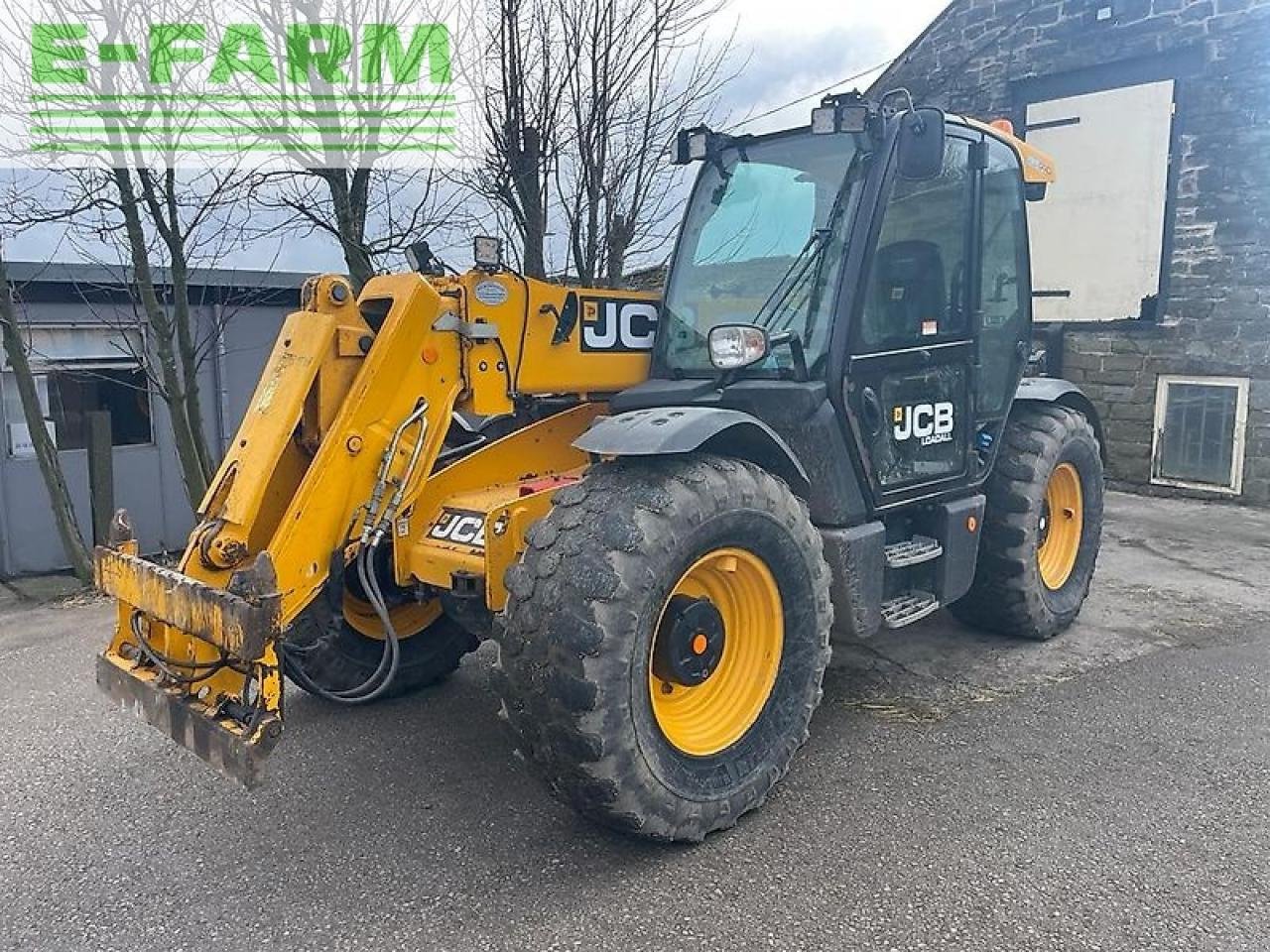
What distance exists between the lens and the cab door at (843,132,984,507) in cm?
383

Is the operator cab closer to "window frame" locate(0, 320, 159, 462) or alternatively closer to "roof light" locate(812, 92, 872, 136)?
"roof light" locate(812, 92, 872, 136)

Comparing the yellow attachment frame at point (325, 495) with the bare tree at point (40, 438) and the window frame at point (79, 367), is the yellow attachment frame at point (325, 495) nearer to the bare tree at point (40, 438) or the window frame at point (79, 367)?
the bare tree at point (40, 438)

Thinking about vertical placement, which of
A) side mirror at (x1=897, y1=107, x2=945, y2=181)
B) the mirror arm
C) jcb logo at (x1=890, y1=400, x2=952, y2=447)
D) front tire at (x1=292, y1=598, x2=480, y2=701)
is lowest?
front tire at (x1=292, y1=598, x2=480, y2=701)

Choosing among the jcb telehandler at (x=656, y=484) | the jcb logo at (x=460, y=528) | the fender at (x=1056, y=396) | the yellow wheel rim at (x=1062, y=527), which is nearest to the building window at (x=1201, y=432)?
the fender at (x=1056, y=396)

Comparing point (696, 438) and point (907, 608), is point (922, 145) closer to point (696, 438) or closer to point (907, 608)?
point (696, 438)

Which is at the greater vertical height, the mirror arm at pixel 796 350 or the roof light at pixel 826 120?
the roof light at pixel 826 120

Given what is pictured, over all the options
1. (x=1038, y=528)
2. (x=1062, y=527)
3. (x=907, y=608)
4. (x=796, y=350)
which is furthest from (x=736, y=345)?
(x=1062, y=527)

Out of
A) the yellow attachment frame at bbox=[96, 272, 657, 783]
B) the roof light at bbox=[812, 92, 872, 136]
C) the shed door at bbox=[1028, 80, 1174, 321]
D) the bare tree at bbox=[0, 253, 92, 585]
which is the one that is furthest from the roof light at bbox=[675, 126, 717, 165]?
the shed door at bbox=[1028, 80, 1174, 321]

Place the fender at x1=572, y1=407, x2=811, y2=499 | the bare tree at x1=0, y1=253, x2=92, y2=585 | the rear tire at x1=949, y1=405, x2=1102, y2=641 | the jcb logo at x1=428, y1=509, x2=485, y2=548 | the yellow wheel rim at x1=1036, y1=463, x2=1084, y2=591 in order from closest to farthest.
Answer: the fender at x1=572, y1=407, x2=811, y2=499 < the jcb logo at x1=428, y1=509, x2=485, y2=548 < the rear tire at x1=949, y1=405, x2=1102, y2=641 < the yellow wheel rim at x1=1036, y1=463, x2=1084, y2=591 < the bare tree at x1=0, y1=253, x2=92, y2=585

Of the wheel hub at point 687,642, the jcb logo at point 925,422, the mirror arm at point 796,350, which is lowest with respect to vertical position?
the wheel hub at point 687,642

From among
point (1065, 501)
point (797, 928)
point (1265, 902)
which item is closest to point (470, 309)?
point (797, 928)

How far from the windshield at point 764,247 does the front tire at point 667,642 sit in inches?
34.8

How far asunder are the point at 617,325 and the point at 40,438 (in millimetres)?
5808

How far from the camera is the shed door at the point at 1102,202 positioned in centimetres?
916
